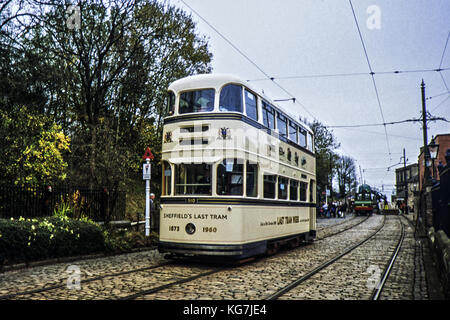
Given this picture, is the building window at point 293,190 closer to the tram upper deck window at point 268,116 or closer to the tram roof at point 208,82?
the tram upper deck window at point 268,116

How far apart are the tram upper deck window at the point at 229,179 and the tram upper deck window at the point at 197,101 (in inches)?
55.9

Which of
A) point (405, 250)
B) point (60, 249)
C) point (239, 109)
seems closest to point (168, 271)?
point (60, 249)

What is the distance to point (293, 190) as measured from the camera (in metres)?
14.3

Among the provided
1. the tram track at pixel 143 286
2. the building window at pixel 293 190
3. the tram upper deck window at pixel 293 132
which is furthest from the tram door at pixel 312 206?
the tram track at pixel 143 286

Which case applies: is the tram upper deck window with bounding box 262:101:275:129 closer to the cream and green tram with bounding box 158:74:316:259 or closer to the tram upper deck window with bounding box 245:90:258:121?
the cream and green tram with bounding box 158:74:316:259

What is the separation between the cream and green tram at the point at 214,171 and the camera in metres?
9.88

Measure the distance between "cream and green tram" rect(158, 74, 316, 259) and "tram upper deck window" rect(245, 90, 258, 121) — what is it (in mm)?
26

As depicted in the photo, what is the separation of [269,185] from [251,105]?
2.32m

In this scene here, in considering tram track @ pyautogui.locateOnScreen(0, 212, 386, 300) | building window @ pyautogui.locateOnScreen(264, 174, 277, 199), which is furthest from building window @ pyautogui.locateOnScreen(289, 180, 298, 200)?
tram track @ pyautogui.locateOnScreen(0, 212, 386, 300)

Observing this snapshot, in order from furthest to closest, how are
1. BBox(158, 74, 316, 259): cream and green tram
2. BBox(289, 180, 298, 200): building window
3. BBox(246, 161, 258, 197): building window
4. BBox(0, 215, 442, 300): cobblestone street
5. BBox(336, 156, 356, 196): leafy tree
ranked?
BBox(336, 156, 356, 196): leafy tree → BBox(289, 180, 298, 200): building window → BBox(246, 161, 258, 197): building window → BBox(158, 74, 316, 259): cream and green tram → BBox(0, 215, 442, 300): cobblestone street

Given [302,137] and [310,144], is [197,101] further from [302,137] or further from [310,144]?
[310,144]

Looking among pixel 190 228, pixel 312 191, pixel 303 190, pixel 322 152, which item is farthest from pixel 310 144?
pixel 322 152

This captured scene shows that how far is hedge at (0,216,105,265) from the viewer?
9.27 m

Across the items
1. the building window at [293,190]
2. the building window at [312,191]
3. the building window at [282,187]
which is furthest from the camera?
the building window at [312,191]
